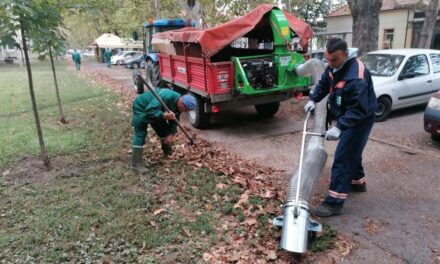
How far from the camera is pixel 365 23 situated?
10.3 m

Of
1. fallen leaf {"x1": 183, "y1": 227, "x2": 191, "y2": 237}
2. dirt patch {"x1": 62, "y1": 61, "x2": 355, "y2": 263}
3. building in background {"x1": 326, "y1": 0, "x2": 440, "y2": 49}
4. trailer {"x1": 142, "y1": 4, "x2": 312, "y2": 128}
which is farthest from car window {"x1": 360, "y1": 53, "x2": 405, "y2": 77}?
building in background {"x1": 326, "y1": 0, "x2": 440, "y2": 49}

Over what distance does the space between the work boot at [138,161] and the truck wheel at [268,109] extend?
14.0ft

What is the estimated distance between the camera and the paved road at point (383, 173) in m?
3.67

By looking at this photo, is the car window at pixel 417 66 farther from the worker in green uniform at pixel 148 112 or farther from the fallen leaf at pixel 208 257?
the fallen leaf at pixel 208 257

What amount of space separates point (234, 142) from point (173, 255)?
4.01 metres

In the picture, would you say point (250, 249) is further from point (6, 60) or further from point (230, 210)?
point (6, 60)

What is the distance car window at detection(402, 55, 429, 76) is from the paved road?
1034mm

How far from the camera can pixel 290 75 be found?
7438 mm

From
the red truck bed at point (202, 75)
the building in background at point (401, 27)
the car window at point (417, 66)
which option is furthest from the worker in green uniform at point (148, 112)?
the building in background at point (401, 27)

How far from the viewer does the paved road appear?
12.0ft

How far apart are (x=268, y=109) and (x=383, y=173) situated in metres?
3.96

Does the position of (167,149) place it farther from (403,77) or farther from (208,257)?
(403,77)

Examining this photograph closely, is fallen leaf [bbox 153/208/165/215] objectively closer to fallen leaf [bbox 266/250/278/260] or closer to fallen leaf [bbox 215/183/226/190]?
fallen leaf [bbox 215/183/226/190]

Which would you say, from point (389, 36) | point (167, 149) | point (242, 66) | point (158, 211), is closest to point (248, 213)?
point (158, 211)
